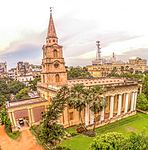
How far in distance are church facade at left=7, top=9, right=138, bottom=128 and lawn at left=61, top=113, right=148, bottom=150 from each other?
5.91ft

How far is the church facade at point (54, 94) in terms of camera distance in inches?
1501

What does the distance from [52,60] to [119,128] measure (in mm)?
23685

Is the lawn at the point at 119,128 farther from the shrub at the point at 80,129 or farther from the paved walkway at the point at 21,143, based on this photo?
the paved walkway at the point at 21,143

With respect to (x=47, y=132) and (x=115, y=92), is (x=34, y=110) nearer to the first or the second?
(x=47, y=132)

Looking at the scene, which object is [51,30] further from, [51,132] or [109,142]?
[109,142]

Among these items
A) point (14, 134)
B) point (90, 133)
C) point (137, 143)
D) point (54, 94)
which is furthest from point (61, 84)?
point (137, 143)

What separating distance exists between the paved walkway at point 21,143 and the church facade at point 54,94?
3394mm

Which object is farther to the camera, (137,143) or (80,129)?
(80,129)

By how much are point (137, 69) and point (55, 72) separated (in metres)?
122

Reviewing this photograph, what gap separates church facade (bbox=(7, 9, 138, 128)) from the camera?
1501 inches

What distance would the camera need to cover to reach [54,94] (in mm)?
38094

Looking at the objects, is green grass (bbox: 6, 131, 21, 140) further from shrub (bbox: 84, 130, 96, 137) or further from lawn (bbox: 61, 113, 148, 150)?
shrub (bbox: 84, 130, 96, 137)

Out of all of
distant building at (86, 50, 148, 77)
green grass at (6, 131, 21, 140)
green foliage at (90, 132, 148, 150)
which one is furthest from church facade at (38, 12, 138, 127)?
distant building at (86, 50, 148, 77)

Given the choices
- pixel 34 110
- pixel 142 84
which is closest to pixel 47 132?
pixel 34 110
